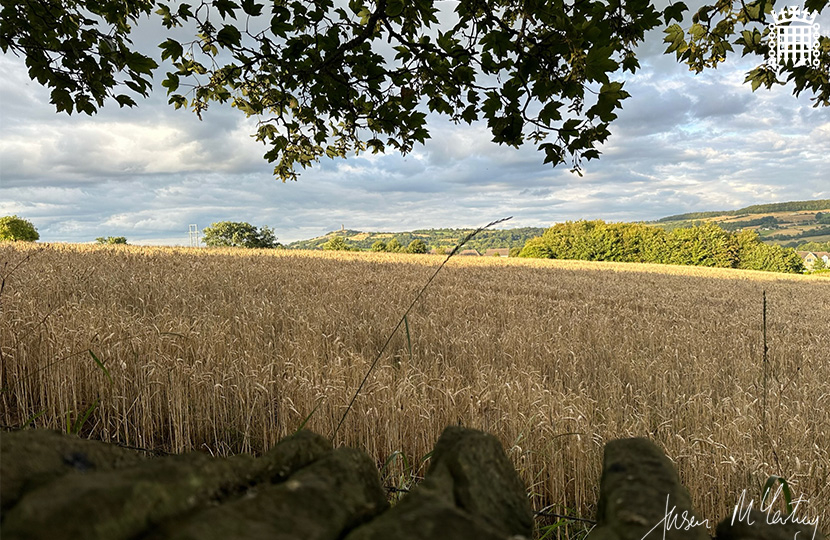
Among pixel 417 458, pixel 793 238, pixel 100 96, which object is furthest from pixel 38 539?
pixel 793 238

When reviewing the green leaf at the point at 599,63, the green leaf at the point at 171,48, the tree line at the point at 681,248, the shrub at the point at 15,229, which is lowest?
the tree line at the point at 681,248

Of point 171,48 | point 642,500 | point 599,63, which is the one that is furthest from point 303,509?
point 171,48

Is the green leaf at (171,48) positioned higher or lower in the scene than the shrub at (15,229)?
lower

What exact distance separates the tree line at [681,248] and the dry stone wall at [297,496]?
8506 cm

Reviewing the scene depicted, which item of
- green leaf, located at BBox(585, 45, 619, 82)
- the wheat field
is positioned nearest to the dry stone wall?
the wheat field

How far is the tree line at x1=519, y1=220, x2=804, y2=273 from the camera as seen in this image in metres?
75.5

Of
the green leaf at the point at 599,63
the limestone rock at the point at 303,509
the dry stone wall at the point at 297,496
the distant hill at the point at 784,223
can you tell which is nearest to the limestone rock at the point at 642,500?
the dry stone wall at the point at 297,496

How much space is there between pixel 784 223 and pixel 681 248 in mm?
155322

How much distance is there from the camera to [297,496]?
907mm

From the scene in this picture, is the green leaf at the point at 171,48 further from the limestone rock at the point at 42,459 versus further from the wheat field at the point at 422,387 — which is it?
the limestone rock at the point at 42,459

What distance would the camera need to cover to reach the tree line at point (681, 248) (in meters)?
75.5

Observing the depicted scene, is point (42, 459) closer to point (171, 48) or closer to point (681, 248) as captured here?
point (171, 48)

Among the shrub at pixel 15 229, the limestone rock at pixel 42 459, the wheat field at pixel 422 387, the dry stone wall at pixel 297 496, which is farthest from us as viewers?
the shrub at pixel 15 229

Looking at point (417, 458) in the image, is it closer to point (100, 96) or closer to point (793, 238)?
point (100, 96)
